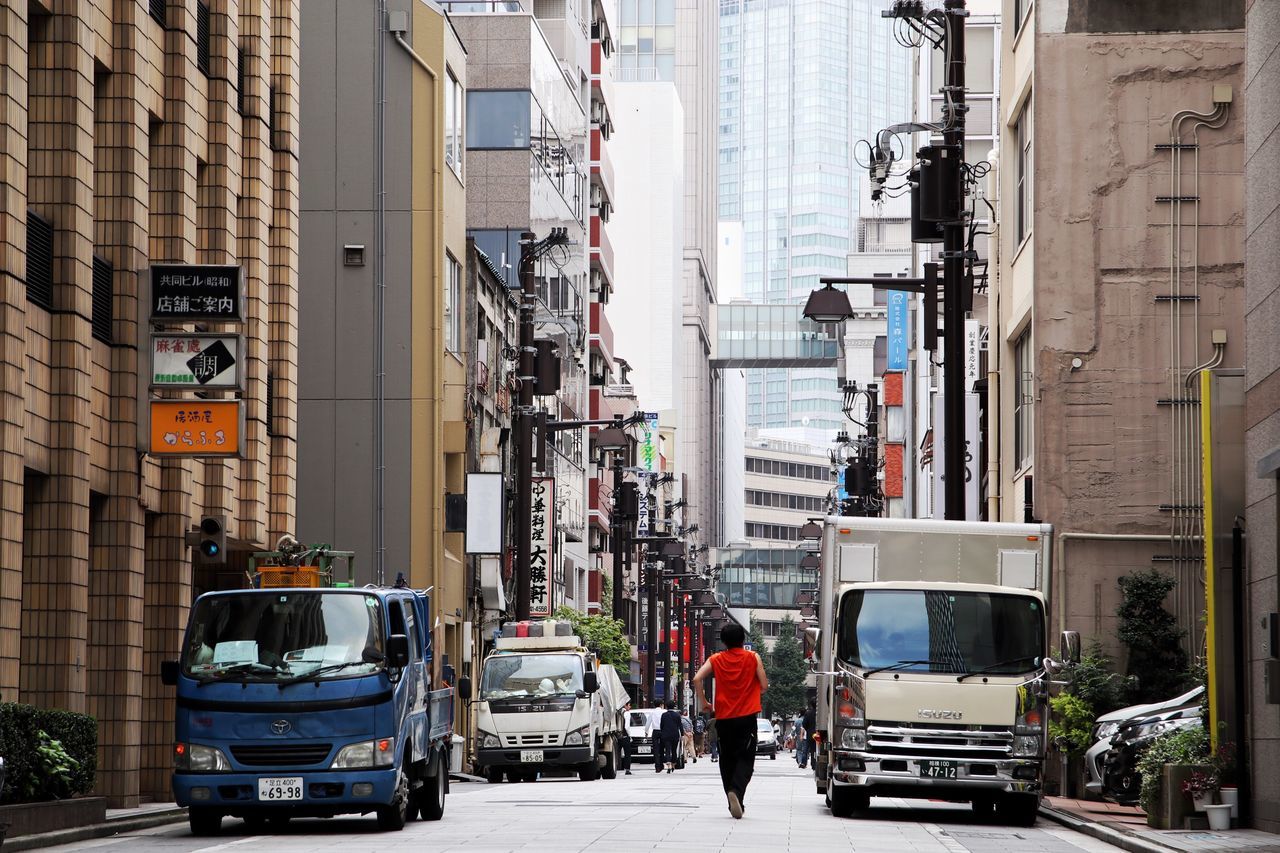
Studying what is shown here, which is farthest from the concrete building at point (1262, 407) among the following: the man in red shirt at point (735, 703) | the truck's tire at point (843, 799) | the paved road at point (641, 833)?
the man in red shirt at point (735, 703)

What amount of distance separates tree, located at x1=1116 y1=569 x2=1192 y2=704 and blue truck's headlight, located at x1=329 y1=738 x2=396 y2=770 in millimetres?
13592

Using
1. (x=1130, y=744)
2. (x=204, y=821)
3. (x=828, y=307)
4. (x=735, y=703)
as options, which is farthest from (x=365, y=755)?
(x=828, y=307)

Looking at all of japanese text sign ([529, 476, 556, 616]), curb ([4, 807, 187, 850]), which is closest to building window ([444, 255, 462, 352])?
japanese text sign ([529, 476, 556, 616])

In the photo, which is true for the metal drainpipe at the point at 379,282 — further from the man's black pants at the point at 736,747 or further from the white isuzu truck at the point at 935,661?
the man's black pants at the point at 736,747

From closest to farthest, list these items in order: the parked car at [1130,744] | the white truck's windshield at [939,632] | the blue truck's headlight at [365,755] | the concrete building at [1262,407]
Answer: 1. the blue truck's headlight at [365,755]
2. the concrete building at [1262,407]
3. the white truck's windshield at [939,632]
4. the parked car at [1130,744]

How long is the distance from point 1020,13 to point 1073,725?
14891 millimetres

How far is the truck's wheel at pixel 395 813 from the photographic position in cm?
1866

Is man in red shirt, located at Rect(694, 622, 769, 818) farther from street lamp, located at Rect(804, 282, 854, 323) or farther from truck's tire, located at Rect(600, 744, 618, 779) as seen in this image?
truck's tire, located at Rect(600, 744, 618, 779)

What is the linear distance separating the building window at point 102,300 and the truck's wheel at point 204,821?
25.4 feet

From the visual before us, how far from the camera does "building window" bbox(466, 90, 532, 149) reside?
64.6 metres

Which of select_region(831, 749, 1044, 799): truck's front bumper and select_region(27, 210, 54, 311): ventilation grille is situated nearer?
select_region(831, 749, 1044, 799): truck's front bumper

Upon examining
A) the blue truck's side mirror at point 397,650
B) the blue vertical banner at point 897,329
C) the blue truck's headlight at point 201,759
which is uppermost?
the blue vertical banner at point 897,329

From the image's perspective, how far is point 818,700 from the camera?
22.6m

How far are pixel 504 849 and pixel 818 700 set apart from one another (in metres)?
7.41
